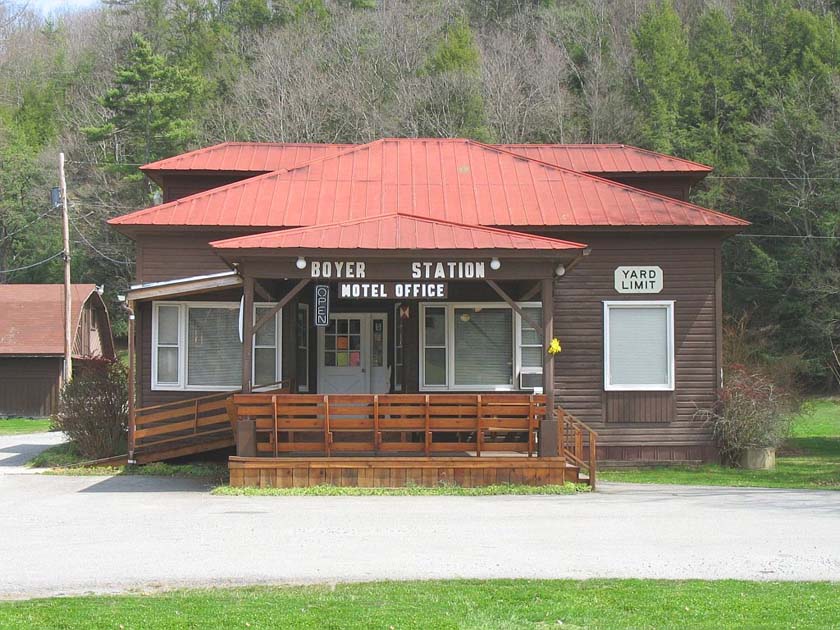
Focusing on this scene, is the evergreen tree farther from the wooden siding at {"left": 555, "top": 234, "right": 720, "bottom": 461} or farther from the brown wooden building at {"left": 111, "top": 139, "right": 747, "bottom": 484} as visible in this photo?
the wooden siding at {"left": 555, "top": 234, "right": 720, "bottom": 461}

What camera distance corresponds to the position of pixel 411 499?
14.5 meters

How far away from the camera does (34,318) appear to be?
4062cm

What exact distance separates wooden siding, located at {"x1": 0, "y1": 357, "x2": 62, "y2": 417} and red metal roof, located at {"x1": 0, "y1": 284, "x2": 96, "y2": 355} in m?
0.91

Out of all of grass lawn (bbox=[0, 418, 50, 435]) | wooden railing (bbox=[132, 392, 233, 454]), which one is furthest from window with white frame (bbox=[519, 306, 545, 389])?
grass lawn (bbox=[0, 418, 50, 435])

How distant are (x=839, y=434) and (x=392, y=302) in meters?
15.7

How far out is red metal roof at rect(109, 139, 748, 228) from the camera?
63.4 ft

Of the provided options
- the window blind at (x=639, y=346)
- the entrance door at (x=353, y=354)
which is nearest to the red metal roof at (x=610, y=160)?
the window blind at (x=639, y=346)

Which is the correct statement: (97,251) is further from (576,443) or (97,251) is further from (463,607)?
(463,607)

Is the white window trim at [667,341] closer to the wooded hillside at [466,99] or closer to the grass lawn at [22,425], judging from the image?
A: the wooded hillside at [466,99]

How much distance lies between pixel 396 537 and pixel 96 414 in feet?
33.4

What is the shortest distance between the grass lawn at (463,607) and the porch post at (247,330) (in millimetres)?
7220

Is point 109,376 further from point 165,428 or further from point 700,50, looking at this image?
point 700,50

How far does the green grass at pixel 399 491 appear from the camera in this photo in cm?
1497

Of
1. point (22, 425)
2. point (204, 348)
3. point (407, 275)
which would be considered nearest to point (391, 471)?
point (407, 275)
